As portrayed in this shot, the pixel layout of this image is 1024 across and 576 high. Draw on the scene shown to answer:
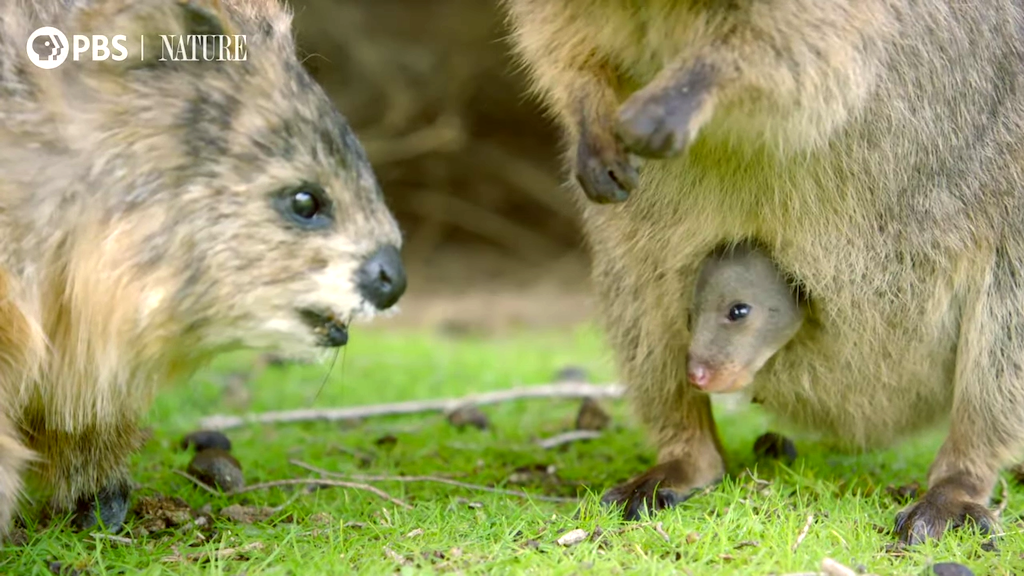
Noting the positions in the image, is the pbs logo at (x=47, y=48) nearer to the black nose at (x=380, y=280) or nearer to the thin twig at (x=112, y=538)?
the black nose at (x=380, y=280)

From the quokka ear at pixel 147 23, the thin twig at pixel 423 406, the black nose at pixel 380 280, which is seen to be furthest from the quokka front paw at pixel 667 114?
the thin twig at pixel 423 406

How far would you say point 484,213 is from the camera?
11578 millimetres

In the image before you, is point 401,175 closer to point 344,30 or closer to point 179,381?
point 344,30

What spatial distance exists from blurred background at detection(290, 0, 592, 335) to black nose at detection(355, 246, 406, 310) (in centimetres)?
605

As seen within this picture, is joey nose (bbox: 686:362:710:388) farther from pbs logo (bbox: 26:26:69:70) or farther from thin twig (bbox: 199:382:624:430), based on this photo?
pbs logo (bbox: 26:26:69:70)

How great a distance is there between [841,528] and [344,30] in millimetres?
7574

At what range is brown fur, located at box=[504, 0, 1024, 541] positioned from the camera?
11.0 ft

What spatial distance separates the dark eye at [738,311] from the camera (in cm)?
376

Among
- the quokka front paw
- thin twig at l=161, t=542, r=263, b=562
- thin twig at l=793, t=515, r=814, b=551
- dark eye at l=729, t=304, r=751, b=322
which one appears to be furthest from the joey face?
thin twig at l=161, t=542, r=263, b=562

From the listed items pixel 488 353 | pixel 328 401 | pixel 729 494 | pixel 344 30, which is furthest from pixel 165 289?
pixel 344 30

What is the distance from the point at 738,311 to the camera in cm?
377

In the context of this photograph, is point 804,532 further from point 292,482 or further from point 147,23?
point 147,23

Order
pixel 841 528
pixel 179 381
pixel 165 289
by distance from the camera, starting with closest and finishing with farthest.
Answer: pixel 165 289
pixel 179 381
pixel 841 528

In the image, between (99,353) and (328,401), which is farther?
(328,401)
